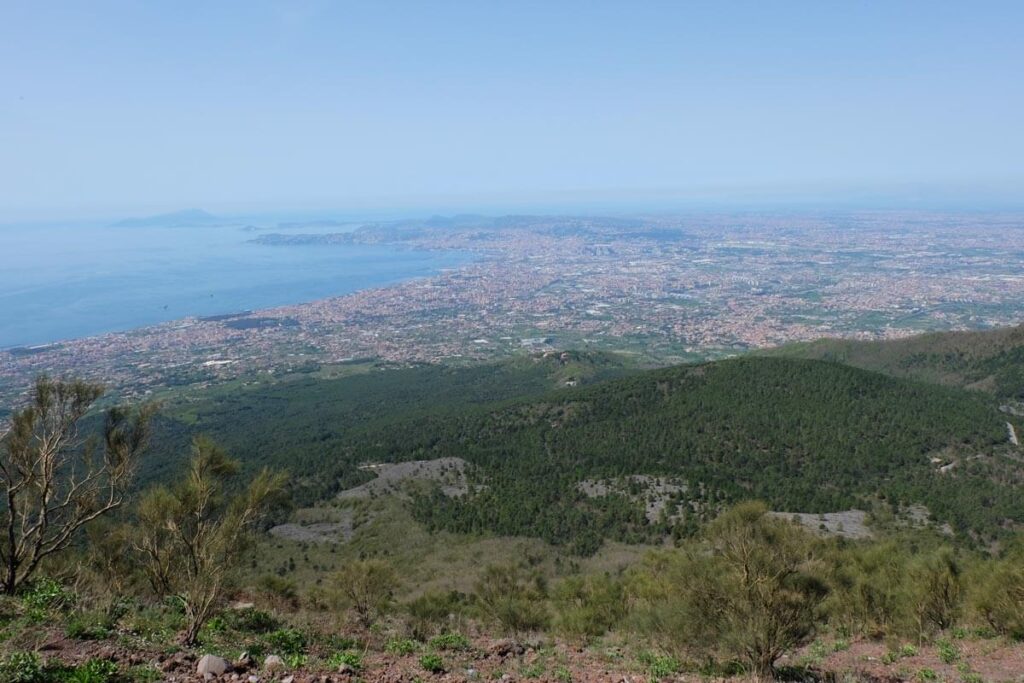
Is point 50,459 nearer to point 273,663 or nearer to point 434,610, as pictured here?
→ point 273,663

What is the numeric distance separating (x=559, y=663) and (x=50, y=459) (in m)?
8.73

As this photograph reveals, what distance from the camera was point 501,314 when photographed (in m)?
121

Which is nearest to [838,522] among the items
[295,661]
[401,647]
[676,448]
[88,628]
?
[676,448]

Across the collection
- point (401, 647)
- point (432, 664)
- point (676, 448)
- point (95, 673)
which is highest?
point (95, 673)

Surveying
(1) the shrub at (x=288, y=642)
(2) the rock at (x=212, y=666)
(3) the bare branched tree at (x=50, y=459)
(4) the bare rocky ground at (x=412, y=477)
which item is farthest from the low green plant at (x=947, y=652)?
(4) the bare rocky ground at (x=412, y=477)

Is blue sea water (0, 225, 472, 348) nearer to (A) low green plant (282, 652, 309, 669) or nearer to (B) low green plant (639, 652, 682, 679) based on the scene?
(A) low green plant (282, 652, 309, 669)

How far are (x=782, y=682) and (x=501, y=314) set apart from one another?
113175mm

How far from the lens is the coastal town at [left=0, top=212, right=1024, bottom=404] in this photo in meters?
83.5

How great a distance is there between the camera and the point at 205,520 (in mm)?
9695

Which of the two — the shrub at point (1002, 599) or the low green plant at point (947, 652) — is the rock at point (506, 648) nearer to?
the low green plant at point (947, 652)

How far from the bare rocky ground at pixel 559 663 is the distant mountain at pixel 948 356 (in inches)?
1774

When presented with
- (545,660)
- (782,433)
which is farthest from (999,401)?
(545,660)

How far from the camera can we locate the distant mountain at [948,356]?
4744 cm

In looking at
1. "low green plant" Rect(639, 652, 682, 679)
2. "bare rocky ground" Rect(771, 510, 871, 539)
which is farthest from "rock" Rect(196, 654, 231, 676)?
"bare rocky ground" Rect(771, 510, 871, 539)
